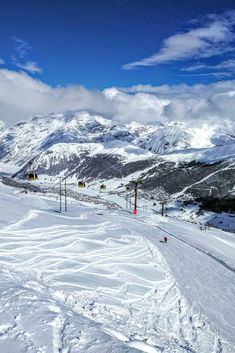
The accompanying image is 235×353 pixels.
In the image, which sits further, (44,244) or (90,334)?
(44,244)

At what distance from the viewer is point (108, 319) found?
19.1 meters

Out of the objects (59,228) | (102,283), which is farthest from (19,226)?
(102,283)

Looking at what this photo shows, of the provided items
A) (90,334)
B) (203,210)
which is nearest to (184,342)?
(90,334)

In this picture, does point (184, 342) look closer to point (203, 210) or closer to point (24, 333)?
point (24, 333)

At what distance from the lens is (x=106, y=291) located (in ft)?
81.2

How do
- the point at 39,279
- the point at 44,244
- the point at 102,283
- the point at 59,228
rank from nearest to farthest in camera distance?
the point at 39,279, the point at 102,283, the point at 44,244, the point at 59,228

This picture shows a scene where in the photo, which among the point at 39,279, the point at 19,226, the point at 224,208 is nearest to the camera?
the point at 39,279

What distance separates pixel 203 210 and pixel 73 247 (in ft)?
348

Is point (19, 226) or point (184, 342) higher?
point (19, 226)

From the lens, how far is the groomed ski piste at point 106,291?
13523 millimetres

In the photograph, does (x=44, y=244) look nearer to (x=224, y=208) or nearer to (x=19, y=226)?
(x=19, y=226)

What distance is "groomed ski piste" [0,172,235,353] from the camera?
1352 cm

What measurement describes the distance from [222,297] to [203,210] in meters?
110

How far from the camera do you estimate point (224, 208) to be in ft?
441
